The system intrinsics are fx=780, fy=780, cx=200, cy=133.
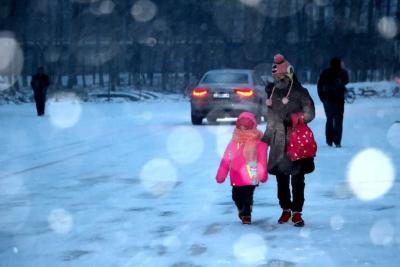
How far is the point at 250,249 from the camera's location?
21.3 feet

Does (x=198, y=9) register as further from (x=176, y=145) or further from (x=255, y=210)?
(x=255, y=210)

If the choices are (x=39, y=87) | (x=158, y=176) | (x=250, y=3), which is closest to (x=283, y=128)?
(x=158, y=176)

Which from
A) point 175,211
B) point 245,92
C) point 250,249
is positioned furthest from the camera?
point 245,92

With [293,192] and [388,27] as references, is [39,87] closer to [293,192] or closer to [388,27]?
[293,192]

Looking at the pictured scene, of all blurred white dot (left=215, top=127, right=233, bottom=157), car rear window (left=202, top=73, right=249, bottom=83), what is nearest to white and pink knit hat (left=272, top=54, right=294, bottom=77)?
blurred white dot (left=215, top=127, right=233, bottom=157)

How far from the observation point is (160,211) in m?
8.42

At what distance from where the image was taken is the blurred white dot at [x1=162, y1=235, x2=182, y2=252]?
21.4 ft

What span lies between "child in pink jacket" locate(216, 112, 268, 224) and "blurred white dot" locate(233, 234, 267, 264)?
66 cm

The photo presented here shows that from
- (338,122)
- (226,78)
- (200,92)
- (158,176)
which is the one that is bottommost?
(158,176)

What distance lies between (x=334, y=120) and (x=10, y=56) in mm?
50103

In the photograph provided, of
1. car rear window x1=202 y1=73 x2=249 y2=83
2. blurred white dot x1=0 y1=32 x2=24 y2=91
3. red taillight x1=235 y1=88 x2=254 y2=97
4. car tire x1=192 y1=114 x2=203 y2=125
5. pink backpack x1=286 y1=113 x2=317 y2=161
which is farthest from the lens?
blurred white dot x1=0 y1=32 x2=24 y2=91

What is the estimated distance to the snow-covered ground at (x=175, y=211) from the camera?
6.31 metres

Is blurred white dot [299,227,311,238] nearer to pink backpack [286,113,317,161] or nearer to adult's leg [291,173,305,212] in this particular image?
adult's leg [291,173,305,212]

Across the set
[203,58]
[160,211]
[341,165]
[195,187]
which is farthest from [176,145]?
[203,58]
